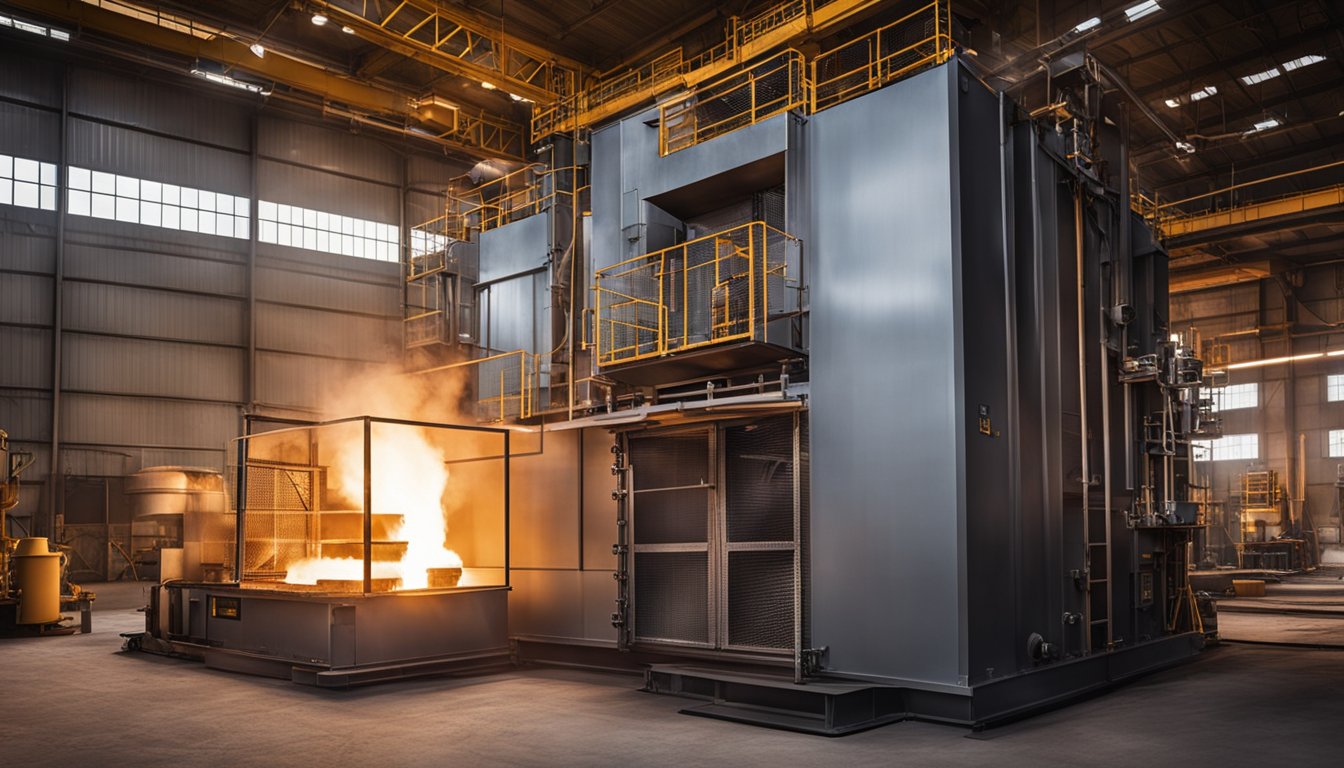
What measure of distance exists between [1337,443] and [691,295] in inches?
1392

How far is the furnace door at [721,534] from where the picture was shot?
11953 millimetres

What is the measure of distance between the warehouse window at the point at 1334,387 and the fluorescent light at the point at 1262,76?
1726cm

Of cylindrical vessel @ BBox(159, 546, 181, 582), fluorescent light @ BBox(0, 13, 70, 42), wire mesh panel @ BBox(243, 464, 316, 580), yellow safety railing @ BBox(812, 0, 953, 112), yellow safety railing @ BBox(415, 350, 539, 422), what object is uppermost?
fluorescent light @ BBox(0, 13, 70, 42)

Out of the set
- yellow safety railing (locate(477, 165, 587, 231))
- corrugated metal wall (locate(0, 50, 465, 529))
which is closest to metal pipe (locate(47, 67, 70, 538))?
corrugated metal wall (locate(0, 50, 465, 529))

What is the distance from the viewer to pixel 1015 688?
35.2 feet

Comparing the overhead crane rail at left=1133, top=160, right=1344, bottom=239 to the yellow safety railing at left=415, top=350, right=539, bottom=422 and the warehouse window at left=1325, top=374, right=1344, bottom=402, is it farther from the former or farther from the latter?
Result: the yellow safety railing at left=415, top=350, right=539, bottom=422

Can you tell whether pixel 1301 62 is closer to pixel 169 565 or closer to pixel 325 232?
pixel 325 232

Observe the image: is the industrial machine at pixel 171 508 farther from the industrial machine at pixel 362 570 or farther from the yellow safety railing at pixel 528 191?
the yellow safety railing at pixel 528 191

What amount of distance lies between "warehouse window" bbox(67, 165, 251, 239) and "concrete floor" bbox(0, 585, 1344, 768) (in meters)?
18.4

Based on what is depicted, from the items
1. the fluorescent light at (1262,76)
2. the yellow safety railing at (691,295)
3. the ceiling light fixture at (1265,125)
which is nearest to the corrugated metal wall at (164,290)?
the yellow safety railing at (691,295)

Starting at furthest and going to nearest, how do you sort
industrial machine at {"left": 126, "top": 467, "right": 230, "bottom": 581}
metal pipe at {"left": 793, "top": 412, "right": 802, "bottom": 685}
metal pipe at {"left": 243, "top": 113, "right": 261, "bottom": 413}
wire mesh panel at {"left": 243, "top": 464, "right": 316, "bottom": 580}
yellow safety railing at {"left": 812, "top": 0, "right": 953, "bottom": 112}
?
metal pipe at {"left": 243, "top": 113, "right": 261, "bottom": 413}, industrial machine at {"left": 126, "top": 467, "right": 230, "bottom": 581}, wire mesh panel at {"left": 243, "top": 464, "right": 316, "bottom": 580}, yellow safety railing at {"left": 812, "top": 0, "right": 953, "bottom": 112}, metal pipe at {"left": 793, "top": 412, "right": 802, "bottom": 685}

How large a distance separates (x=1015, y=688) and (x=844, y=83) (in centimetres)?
924

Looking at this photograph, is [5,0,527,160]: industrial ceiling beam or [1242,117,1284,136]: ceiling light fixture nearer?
[5,0,527,160]: industrial ceiling beam

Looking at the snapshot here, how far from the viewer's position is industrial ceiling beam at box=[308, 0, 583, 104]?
20.0 m
